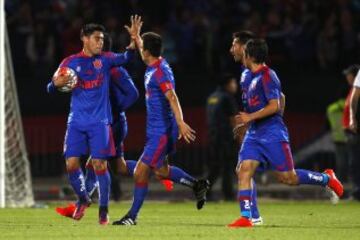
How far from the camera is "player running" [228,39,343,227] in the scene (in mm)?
14148

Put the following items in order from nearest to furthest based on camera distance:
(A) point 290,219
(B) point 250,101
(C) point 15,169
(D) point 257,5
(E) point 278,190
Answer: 1. (B) point 250,101
2. (A) point 290,219
3. (C) point 15,169
4. (E) point 278,190
5. (D) point 257,5

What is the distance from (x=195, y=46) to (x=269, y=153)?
13.4 metres

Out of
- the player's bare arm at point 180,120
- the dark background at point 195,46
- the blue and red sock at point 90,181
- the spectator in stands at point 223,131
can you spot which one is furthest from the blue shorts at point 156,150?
the dark background at point 195,46

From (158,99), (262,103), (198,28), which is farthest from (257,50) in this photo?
(198,28)

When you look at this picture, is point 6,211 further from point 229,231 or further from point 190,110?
point 190,110

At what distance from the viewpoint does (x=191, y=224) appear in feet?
49.5

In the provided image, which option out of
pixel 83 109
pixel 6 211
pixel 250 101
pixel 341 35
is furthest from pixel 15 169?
pixel 341 35

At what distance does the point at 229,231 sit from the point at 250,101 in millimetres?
1667

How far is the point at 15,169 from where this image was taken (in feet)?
68.1

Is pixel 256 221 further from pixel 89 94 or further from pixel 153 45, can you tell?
pixel 89 94

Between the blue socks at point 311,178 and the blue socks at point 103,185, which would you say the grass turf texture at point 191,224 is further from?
the blue socks at point 311,178

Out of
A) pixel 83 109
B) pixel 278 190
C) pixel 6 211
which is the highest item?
pixel 83 109

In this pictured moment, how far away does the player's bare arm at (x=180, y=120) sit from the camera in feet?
46.5

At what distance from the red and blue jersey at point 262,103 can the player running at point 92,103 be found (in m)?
1.52
